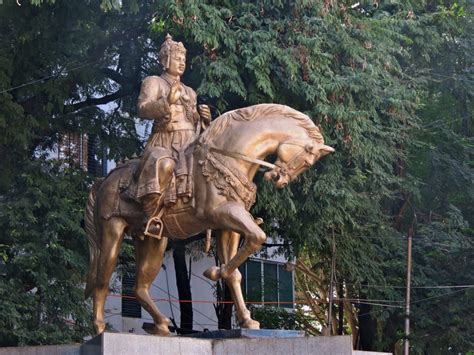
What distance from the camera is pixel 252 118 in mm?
12805

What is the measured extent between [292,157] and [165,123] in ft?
5.02

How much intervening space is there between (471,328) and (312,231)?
14.9 feet

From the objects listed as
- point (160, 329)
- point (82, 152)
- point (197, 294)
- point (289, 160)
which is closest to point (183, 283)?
point (82, 152)

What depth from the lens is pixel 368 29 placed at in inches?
802

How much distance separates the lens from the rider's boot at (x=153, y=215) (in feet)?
42.7

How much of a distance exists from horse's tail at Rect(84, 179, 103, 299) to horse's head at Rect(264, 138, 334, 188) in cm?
221

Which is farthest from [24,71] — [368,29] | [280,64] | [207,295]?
[207,295]

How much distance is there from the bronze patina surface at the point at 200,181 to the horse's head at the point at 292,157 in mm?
10

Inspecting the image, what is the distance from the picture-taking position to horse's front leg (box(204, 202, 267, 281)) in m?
12.4

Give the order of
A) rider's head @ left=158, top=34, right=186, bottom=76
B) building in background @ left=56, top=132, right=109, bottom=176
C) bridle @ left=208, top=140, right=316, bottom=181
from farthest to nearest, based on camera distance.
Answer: building in background @ left=56, top=132, right=109, bottom=176
rider's head @ left=158, top=34, right=186, bottom=76
bridle @ left=208, top=140, right=316, bottom=181

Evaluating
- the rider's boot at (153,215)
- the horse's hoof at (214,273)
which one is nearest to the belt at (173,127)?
the rider's boot at (153,215)

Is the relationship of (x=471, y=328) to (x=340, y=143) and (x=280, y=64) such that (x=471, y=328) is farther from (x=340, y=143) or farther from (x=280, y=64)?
(x=280, y=64)

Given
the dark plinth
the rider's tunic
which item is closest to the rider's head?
the rider's tunic

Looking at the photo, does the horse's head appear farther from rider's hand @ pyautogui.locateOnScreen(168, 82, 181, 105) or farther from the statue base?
the statue base
